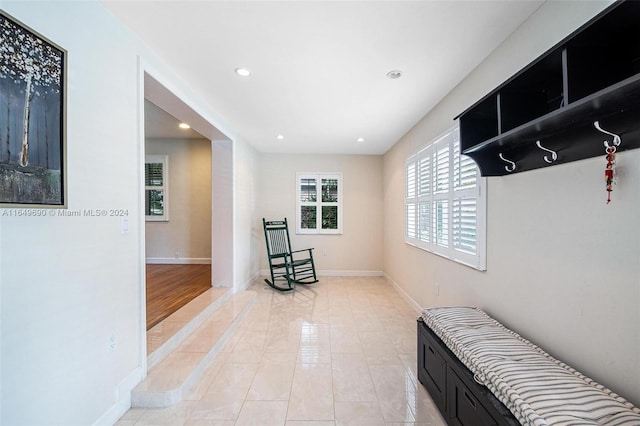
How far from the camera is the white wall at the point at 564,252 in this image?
3.51 ft

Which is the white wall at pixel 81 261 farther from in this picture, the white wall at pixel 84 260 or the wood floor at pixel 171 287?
the wood floor at pixel 171 287

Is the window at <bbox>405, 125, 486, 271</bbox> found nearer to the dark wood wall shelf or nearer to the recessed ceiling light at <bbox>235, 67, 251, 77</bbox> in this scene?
the dark wood wall shelf

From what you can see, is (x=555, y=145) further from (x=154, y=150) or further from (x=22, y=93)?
(x=154, y=150)

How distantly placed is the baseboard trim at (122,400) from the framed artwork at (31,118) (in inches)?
48.2

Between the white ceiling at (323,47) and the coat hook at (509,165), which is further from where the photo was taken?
the coat hook at (509,165)

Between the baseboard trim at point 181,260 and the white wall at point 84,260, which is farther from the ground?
the white wall at point 84,260

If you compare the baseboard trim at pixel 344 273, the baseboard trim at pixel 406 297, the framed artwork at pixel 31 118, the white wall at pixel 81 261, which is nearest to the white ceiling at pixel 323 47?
the white wall at pixel 81 261

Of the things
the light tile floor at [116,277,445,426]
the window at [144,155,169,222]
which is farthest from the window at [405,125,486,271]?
the window at [144,155,169,222]

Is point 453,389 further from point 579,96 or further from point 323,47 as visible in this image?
point 323,47

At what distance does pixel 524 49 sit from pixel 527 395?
186 centimetres

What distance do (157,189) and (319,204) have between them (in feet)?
10.6

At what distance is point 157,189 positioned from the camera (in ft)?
17.0

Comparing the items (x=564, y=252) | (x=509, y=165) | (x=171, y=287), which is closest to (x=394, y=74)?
(x=509, y=165)

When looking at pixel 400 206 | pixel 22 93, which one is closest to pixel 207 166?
pixel 400 206
